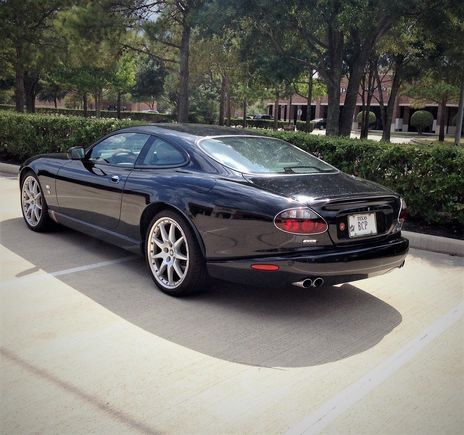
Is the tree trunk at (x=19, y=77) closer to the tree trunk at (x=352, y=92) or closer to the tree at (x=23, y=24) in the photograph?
the tree at (x=23, y=24)

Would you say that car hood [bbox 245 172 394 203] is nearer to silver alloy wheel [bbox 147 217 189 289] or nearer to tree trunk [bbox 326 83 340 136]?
silver alloy wheel [bbox 147 217 189 289]

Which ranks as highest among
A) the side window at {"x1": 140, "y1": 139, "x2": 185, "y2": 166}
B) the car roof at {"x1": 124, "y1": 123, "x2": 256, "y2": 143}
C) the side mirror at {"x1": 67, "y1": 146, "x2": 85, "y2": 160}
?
the car roof at {"x1": 124, "y1": 123, "x2": 256, "y2": 143}

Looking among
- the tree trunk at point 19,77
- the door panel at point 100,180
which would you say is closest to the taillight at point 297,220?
the door panel at point 100,180

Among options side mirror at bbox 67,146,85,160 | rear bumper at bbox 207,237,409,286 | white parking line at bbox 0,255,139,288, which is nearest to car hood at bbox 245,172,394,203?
rear bumper at bbox 207,237,409,286

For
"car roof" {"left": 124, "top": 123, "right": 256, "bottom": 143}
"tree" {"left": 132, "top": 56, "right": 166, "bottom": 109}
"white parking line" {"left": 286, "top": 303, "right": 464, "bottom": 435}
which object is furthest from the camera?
"tree" {"left": 132, "top": 56, "right": 166, "bottom": 109}

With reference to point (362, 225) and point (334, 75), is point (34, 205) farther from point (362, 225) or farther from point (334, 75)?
point (334, 75)

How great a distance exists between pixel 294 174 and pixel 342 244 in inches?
32.9

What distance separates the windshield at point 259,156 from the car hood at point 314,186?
0.57 feet

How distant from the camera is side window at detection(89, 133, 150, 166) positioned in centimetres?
523

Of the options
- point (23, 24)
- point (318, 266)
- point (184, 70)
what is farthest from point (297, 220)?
point (23, 24)

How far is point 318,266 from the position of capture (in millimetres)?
3855

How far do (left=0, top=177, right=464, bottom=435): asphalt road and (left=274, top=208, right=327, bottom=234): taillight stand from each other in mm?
728

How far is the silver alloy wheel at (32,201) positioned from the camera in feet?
20.8

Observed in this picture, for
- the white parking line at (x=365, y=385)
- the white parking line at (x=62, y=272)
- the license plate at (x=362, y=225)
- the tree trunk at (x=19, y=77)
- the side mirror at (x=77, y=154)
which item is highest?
the tree trunk at (x=19, y=77)
